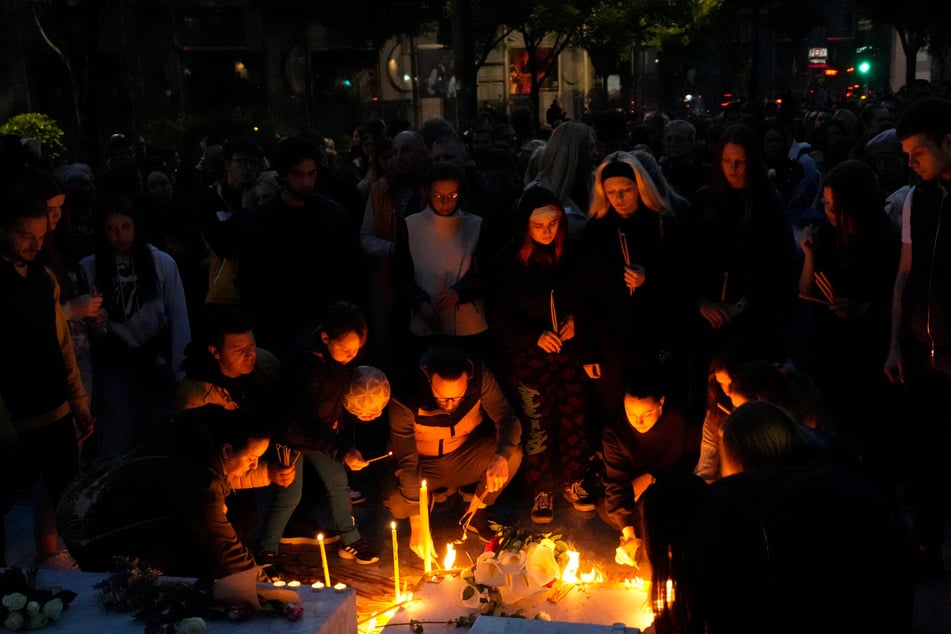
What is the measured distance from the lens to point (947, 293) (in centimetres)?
413

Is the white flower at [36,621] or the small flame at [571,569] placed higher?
the white flower at [36,621]

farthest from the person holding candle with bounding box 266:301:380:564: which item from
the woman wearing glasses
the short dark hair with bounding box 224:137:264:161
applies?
the short dark hair with bounding box 224:137:264:161

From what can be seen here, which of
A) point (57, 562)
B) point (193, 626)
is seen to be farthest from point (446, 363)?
point (57, 562)

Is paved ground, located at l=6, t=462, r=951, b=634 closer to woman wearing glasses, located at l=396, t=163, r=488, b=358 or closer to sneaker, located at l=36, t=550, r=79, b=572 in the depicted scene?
sneaker, located at l=36, t=550, r=79, b=572

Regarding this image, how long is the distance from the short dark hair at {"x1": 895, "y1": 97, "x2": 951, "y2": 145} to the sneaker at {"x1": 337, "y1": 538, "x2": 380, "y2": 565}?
305 cm

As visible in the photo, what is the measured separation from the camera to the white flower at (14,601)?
10.7 ft

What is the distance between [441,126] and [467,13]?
5.57m

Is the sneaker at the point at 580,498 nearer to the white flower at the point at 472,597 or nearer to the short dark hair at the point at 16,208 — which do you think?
the white flower at the point at 472,597

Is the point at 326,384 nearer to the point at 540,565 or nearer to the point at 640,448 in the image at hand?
the point at 540,565

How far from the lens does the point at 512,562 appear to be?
4086mm

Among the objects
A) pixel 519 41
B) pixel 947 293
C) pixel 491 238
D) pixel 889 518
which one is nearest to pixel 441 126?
pixel 491 238

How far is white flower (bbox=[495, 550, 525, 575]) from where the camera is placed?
160 inches

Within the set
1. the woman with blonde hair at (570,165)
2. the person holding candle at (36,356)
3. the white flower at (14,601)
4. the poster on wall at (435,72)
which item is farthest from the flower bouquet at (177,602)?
the poster on wall at (435,72)

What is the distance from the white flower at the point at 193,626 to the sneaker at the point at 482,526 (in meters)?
2.08
